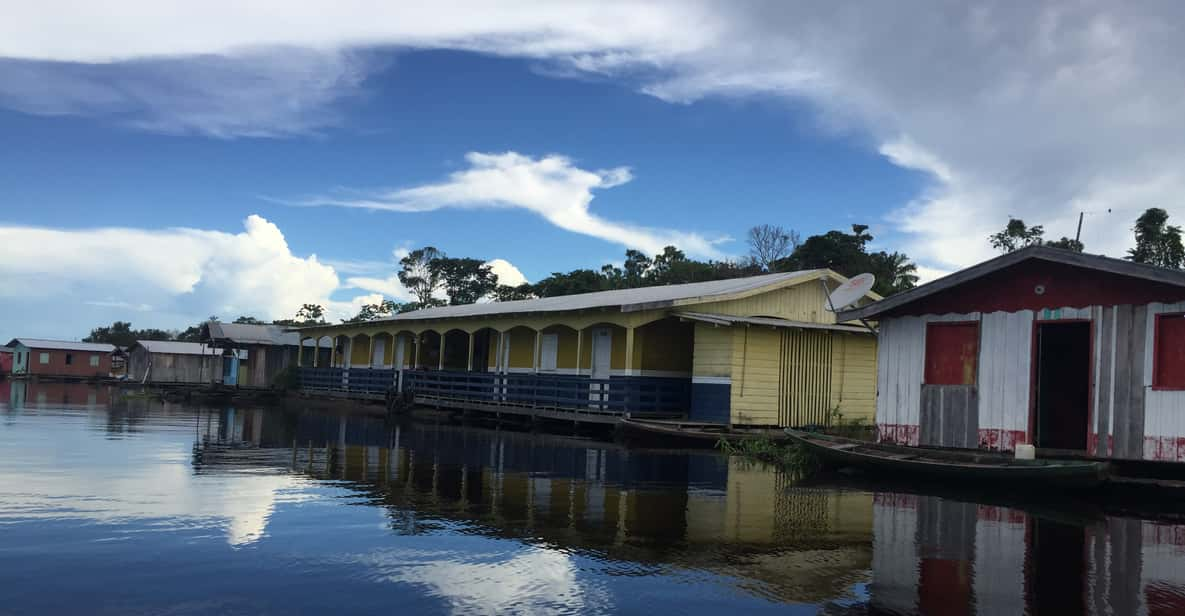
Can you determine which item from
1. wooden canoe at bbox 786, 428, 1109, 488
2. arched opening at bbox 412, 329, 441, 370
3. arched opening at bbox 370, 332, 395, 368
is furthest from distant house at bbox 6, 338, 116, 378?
wooden canoe at bbox 786, 428, 1109, 488

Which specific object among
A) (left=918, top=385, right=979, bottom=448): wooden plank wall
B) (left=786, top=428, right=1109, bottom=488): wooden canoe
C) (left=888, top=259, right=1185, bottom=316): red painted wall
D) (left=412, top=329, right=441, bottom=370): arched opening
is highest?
(left=888, top=259, right=1185, bottom=316): red painted wall

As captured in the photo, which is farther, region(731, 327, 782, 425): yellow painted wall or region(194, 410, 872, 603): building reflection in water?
region(731, 327, 782, 425): yellow painted wall

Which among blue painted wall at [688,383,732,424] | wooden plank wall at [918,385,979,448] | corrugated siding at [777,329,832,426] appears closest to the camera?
wooden plank wall at [918,385,979,448]

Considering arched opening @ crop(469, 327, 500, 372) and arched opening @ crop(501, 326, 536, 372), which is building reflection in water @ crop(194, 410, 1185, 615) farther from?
arched opening @ crop(469, 327, 500, 372)

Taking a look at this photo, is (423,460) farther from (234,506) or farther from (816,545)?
(816,545)

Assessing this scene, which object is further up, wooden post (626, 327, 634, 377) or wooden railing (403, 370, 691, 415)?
wooden post (626, 327, 634, 377)

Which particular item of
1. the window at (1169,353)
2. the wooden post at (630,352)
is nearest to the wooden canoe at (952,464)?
the window at (1169,353)

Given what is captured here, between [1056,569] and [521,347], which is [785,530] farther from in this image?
[521,347]

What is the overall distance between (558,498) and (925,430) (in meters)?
7.55

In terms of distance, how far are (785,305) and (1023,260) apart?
10922 mm

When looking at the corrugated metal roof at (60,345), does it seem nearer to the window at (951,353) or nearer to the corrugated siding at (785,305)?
the corrugated siding at (785,305)

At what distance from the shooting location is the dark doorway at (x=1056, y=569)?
6.88 metres

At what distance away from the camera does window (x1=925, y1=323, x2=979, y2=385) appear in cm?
1559

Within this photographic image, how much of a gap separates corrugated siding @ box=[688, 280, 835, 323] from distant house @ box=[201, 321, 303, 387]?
29.9 metres
